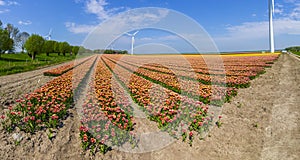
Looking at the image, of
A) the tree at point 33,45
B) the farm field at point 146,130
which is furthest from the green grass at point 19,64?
A: the farm field at point 146,130

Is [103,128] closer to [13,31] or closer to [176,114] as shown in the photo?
[176,114]

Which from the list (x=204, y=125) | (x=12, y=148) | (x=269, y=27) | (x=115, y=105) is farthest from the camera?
(x=269, y=27)

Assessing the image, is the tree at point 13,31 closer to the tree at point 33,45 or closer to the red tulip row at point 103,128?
the tree at point 33,45

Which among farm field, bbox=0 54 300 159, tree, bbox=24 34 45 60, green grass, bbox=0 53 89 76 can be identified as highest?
tree, bbox=24 34 45 60

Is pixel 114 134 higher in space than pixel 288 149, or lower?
higher

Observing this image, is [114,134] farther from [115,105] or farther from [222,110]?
[222,110]

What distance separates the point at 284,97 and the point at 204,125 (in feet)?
16.2

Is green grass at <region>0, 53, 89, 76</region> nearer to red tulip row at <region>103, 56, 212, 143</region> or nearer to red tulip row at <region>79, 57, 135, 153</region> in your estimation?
red tulip row at <region>79, 57, 135, 153</region>

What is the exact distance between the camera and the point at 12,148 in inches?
162

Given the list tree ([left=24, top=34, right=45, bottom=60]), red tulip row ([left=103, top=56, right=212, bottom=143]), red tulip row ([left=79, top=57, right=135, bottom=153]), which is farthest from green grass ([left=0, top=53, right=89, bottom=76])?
red tulip row ([left=103, top=56, right=212, bottom=143])

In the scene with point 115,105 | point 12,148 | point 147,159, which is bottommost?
point 147,159

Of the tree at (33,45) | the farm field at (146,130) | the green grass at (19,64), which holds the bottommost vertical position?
the farm field at (146,130)

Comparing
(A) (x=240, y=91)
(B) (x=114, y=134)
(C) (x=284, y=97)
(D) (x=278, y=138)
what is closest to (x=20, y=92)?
(B) (x=114, y=134)

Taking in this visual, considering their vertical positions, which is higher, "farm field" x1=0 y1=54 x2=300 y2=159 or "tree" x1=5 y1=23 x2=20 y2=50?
"tree" x1=5 y1=23 x2=20 y2=50
